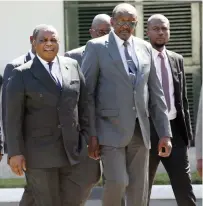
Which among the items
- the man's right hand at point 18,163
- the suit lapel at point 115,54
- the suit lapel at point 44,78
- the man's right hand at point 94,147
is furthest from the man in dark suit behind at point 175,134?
the man's right hand at point 18,163

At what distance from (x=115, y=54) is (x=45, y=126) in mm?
885

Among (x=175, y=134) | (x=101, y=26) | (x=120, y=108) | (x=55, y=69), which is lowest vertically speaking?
(x=175, y=134)

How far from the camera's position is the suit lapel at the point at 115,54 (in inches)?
277

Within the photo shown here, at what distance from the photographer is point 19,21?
11633 mm

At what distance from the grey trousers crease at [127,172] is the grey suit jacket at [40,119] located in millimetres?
375

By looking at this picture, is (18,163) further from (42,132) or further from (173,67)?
(173,67)

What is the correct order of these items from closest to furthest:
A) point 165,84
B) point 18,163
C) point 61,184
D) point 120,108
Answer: point 18,163, point 61,184, point 120,108, point 165,84

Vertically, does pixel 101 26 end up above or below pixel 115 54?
above

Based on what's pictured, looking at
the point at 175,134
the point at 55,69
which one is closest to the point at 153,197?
the point at 175,134

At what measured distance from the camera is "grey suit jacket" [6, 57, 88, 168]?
21.7ft

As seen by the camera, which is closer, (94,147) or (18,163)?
(18,163)

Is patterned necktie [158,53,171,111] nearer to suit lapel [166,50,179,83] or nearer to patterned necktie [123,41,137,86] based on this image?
suit lapel [166,50,179,83]

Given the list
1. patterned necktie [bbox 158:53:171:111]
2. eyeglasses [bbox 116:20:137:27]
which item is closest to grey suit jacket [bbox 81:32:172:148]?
eyeglasses [bbox 116:20:137:27]

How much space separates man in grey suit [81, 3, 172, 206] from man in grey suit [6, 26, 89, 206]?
32 centimetres
